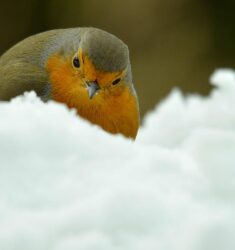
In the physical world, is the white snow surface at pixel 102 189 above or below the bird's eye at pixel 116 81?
below

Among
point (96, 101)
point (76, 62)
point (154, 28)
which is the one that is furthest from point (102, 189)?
point (154, 28)

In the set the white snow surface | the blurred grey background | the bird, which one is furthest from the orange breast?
the blurred grey background

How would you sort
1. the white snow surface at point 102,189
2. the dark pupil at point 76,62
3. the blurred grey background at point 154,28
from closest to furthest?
1. the white snow surface at point 102,189
2. the dark pupil at point 76,62
3. the blurred grey background at point 154,28

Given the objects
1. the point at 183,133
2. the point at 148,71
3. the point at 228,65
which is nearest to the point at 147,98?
the point at 148,71

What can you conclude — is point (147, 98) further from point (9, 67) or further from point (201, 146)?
point (201, 146)

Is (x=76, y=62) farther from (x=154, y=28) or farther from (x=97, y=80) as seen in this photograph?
(x=154, y=28)

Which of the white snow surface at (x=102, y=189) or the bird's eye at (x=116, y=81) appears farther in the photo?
the bird's eye at (x=116, y=81)

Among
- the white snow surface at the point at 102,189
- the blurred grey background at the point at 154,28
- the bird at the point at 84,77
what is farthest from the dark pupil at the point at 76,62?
the blurred grey background at the point at 154,28

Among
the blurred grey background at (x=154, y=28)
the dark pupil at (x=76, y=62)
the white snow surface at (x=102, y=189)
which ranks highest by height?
the blurred grey background at (x=154, y=28)

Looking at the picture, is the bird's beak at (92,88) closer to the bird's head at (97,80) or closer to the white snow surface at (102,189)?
the bird's head at (97,80)

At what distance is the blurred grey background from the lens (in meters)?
3.24

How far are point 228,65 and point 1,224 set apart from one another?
9.17 feet

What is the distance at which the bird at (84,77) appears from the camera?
4.61 feet

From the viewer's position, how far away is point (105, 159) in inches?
19.1
